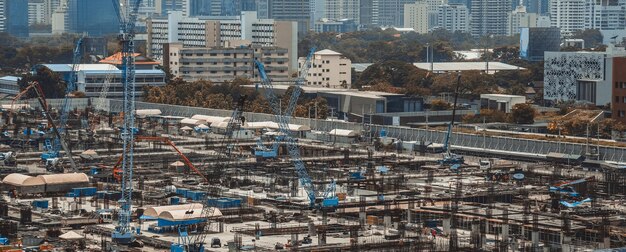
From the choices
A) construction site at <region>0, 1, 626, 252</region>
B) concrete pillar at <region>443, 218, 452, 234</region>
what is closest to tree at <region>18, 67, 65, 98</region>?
construction site at <region>0, 1, 626, 252</region>

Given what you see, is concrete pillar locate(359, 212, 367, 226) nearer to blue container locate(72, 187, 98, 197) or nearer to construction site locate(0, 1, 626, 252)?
construction site locate(0, 1, 626, 252)

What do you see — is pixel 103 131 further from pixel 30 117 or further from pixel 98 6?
pixel 98 6

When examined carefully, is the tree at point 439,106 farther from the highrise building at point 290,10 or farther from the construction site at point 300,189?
the highrise building at point 290,10

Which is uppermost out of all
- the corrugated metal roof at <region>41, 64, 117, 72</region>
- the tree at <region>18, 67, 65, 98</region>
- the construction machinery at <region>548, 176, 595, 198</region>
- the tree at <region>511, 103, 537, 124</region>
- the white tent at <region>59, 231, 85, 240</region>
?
the corrugated metal roof at <region>41, 64, 117, 72</region>

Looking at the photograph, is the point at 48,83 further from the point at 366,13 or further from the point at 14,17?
the point at 366,13

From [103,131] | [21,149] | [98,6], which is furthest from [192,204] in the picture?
[98,6]

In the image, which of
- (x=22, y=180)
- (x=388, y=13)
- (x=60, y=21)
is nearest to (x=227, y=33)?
(x=60, y=21)
